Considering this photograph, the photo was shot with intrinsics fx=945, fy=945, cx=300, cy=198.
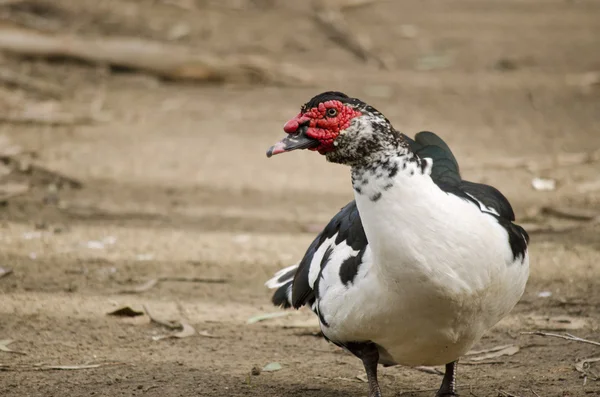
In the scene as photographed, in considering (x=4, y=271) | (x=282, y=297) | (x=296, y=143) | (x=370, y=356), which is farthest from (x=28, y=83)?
(x=296, y=143)

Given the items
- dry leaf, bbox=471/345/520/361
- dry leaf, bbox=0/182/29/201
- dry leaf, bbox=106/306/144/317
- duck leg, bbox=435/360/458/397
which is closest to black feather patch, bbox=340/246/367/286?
duck leg, bbox=435/360/458/397

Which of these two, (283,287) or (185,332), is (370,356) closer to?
(283,287)

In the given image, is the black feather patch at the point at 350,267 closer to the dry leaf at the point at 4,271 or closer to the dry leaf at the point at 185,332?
the dry leaf at the point at 185,332

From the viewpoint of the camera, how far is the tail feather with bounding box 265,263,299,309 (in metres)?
4.80

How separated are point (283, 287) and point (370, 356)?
870mm

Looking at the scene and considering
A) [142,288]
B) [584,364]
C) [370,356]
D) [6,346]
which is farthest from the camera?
[142,288]

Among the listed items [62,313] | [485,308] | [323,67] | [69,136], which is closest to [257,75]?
[323,67]

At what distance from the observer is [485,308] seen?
3803 millimetres

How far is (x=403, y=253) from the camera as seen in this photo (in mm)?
3504

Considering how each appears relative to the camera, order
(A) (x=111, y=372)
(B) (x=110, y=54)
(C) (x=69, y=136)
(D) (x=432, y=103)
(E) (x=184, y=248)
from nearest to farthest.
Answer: (A) (x=111, y=372) → (E) (x=184, y=248) → (C) (x=69, y=136) → (D) (x=432, y=103) → (B) (x=110, y=54)

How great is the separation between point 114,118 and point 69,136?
63 centimetres

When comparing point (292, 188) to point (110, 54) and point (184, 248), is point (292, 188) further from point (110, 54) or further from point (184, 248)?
point (110, 54)

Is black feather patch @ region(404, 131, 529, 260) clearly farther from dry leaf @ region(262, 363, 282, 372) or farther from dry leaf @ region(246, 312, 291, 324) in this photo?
dry leaf @ region(246, 312, 291, 324)

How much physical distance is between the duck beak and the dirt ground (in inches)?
55.8
